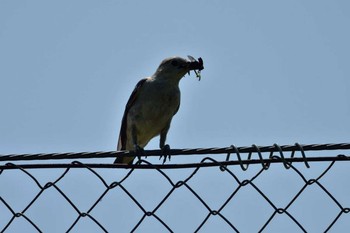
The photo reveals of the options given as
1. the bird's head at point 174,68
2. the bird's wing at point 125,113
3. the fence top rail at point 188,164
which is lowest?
the fence top rail at point 188,164

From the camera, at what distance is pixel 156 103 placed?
7.57 m

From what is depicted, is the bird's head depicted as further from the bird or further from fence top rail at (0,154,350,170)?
fence top rail at (0,154,350,170)

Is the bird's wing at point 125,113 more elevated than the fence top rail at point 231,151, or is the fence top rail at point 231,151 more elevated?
the bird's wing at point 125,113

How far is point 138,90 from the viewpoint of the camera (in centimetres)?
787

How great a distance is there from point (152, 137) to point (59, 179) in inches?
191

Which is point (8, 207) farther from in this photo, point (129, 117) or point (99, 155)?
point (129, 117)

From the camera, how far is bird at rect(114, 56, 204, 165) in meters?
7.58

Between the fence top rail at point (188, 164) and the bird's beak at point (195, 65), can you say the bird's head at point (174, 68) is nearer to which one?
the bird's beak at point (195, 65)

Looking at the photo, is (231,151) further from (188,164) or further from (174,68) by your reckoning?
(174,68)

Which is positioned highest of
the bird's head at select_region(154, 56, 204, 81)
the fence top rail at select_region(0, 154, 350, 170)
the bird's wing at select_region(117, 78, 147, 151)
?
the bird's head at select_region(154, 56, 204, 81)

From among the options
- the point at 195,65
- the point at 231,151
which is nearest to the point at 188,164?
the point at 231,151

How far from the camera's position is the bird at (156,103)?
758cm

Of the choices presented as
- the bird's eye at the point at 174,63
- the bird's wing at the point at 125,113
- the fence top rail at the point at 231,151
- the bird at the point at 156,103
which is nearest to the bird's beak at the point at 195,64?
the bird at the point at 156,103

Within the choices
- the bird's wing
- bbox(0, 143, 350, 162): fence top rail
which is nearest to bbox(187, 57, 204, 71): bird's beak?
the bird's wing
